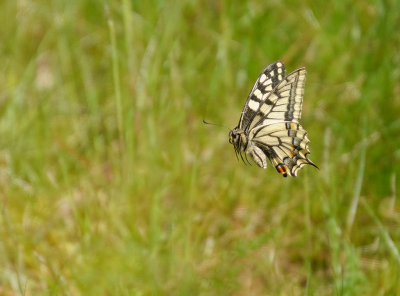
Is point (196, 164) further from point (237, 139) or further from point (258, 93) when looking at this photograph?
point (258, 93)

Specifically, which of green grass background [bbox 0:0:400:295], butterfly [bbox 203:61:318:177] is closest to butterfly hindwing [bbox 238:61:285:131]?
butterfly [bbox 203:61:318:177]

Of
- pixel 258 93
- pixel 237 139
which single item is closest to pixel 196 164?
Answer: pixel 237 139

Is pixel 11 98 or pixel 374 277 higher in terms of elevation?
pixel 11 98

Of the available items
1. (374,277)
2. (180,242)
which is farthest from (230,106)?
(374,277)

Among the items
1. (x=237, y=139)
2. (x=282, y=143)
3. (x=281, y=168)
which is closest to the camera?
(x=281, y=168)

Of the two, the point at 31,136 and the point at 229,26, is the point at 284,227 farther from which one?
the point at 31,136

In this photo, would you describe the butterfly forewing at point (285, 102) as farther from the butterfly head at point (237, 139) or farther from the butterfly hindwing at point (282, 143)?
the butterfly head at point (237, 139)

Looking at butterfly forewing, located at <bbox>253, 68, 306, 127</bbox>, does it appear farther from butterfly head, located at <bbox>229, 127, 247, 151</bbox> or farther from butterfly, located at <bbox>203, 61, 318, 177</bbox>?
butterfly head, located at <bbox>229, 127, 247, 151</bbox>
